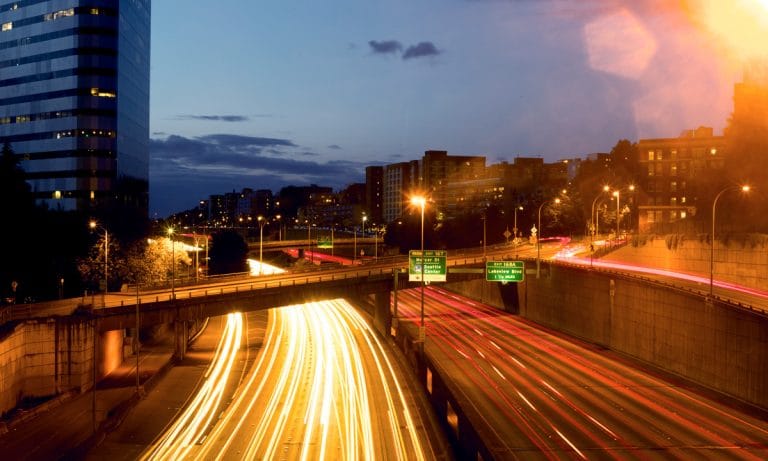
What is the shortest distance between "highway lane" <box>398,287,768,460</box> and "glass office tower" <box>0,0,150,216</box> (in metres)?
69.9

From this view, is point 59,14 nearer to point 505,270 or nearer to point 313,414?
point 505,270

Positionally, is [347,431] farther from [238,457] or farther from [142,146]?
[142,146]

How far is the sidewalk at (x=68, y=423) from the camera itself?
31.5m

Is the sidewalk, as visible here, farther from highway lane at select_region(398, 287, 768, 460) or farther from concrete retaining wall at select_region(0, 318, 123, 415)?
highway lane at select_region(398, 287, 768, 460)

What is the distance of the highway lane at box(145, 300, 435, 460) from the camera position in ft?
92.5

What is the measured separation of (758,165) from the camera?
188 ft

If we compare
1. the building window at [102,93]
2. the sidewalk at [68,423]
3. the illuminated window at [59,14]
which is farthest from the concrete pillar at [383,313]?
the illuminated window at [59,14]

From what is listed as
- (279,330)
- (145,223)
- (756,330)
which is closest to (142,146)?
(145,223)

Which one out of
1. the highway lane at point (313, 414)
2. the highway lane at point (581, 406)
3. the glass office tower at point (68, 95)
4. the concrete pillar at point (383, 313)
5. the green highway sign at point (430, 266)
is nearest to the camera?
the highway lane at point (581, 406)

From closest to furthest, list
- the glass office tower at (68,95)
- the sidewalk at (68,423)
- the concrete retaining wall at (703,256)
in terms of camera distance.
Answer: the sidewalk at (68,423), the concrete retaining wall at (703,256), the glass office tower at (68,95)

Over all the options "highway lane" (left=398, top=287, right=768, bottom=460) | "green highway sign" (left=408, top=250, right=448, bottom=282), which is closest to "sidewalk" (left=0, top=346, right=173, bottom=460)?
"highway lane" (left=398, top=287, right=768, bottom=460)

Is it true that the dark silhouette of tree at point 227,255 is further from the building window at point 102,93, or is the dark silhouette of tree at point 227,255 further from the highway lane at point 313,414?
the highway lane at point 313,414

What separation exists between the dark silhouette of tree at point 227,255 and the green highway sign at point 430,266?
236 ft

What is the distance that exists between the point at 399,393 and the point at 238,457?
12629mm
